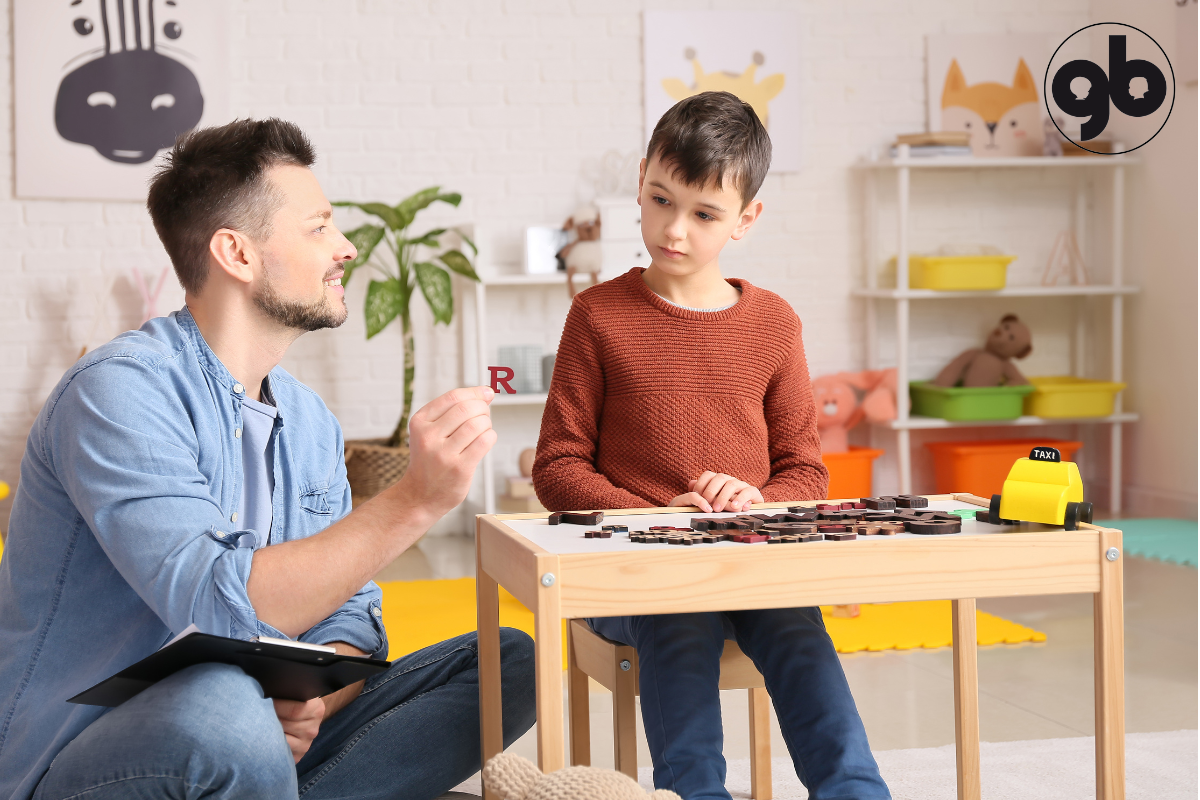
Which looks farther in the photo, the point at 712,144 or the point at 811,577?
the point at 712,144

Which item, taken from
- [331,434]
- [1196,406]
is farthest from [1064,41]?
[331,434]

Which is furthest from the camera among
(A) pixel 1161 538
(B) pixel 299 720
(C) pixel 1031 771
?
(A) pixel 1161 538

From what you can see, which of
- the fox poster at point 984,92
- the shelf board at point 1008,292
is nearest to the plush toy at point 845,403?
the shelf board at point 1008,292

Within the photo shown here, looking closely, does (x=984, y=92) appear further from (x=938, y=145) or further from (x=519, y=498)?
(x=519, y=498)

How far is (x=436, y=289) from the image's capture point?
13.1 ft

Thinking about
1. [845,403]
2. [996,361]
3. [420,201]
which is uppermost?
[420,201]

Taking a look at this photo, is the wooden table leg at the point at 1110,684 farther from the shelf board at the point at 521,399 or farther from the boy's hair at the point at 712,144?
the shelf board at the point at 521,399

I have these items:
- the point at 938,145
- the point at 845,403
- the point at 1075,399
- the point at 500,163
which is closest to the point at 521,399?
the point at 500,163

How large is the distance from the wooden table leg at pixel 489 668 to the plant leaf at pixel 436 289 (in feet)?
8.74

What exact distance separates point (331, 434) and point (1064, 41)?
3.99 m

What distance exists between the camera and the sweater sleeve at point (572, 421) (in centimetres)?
164

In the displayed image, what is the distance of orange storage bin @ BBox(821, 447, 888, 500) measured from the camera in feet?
13.9

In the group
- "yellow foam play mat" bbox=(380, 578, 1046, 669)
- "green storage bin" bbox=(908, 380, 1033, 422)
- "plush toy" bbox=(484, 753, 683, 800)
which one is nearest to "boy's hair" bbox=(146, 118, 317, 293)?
"plush toy" bbox=(484, 753, 683, 800)

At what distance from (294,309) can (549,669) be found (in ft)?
1.91
